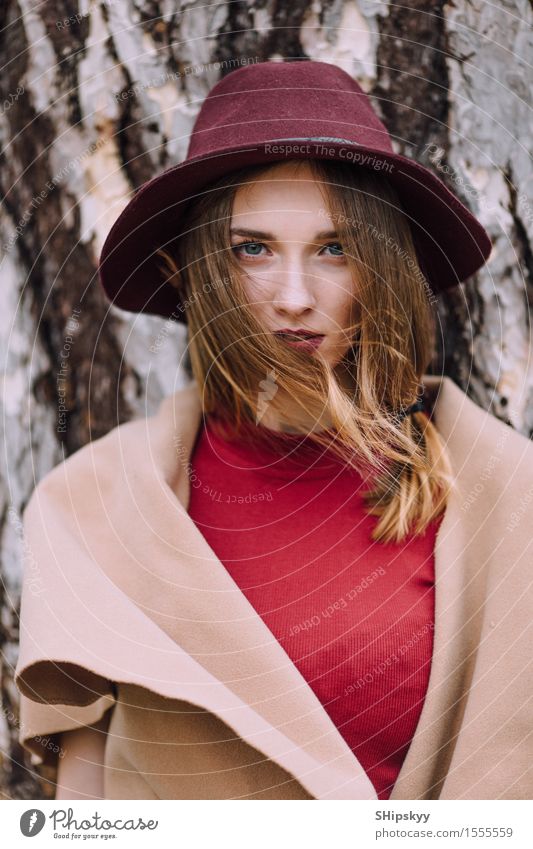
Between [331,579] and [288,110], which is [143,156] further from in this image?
[331,579]

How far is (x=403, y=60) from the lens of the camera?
107cm

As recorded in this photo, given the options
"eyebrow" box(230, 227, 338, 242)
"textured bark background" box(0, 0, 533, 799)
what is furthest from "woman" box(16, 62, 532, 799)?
"textured bark background" box(0, 0, 533, 799)

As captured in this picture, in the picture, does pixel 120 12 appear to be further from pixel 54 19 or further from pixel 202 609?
pixel 202 609

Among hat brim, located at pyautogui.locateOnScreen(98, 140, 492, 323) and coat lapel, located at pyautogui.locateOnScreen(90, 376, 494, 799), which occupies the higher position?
hat brim, located at pyautogui.locateOnScreen(98, 140, 492, 323)

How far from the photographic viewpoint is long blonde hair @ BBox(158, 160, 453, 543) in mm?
832

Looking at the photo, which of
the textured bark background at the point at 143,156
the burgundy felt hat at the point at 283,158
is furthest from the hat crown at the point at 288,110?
the textured bark background at the point at 143,156

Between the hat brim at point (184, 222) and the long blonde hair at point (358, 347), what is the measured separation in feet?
0.07

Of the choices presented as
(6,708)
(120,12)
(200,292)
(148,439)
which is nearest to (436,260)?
(200,292)

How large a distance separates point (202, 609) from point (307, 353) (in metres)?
0.28
